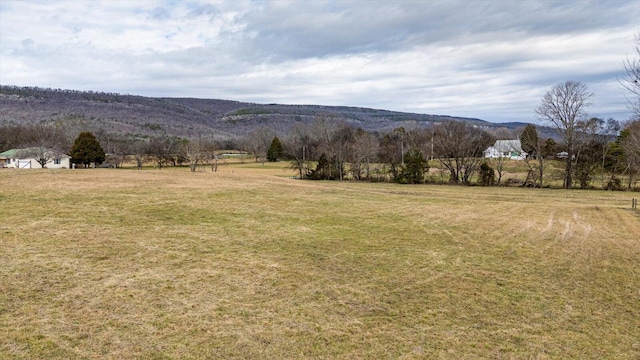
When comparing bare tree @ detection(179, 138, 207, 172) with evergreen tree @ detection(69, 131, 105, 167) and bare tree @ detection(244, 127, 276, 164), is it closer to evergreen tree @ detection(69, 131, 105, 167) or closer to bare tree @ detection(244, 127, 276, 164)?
evergreen tree @ detection(69, 131, 105, 167)

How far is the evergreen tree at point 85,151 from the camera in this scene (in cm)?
5774

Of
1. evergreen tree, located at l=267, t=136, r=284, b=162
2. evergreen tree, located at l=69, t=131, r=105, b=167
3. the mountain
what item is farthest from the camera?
the mountain

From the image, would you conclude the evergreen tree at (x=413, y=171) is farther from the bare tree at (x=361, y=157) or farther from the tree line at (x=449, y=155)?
the bare tree at (x=361, y=157)

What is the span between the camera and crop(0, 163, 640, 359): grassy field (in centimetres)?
693

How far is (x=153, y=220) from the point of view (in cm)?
1731

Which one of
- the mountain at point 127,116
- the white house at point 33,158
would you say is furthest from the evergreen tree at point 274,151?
the white house at point 33,158

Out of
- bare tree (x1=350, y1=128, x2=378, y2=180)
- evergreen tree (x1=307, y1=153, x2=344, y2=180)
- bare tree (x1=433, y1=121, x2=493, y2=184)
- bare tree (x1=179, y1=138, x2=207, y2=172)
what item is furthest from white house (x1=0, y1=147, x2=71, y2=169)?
bare tree (x1=433, y1=121, x2=493, y2=184)

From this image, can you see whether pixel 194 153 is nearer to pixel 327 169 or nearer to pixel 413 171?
pixel 327 169

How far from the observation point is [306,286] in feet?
32.5

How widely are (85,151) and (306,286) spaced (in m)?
58.8

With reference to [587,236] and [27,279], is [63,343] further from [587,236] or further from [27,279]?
[587,236]

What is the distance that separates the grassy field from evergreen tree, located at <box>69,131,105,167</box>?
145 ft

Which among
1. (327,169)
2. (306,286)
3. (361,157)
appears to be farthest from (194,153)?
(306,286)

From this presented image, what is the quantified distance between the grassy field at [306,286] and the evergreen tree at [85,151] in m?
44.2
